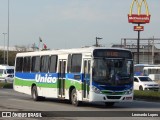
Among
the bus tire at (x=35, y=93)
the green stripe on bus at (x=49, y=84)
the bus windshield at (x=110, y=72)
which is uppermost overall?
the bus windshield at (x=110, y=72)

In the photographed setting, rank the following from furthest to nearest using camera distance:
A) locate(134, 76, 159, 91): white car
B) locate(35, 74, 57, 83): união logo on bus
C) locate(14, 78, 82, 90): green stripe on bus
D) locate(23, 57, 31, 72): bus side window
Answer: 1. locate(134, 76, 159, 91): white car
2. locate(23, 57, 31, 72): bus side window
3. locate(35, 74, 57, 83): união logo on bus
4. locate(14, 78, 82, 90): green stripe on bus

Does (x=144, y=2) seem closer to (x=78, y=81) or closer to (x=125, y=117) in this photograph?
(x=78, y=81)

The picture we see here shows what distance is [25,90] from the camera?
3059cm

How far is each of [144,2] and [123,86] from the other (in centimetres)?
5570

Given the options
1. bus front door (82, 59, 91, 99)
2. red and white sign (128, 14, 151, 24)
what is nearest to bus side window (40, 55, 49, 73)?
bus front door (82, 59, 91, 99)

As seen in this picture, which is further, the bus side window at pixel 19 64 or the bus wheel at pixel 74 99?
the bus side window at pixel 19 64

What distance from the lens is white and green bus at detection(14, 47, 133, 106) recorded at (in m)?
22.7

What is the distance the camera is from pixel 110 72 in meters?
22.8

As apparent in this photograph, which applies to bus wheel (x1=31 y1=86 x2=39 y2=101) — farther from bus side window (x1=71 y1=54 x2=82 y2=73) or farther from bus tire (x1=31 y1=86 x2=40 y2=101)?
bus side window (x1=71 y1=54 x2=82 y2=73)

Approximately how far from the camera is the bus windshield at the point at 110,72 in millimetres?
22750

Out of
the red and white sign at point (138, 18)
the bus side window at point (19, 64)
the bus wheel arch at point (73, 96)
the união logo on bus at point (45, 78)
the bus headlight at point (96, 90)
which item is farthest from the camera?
the red and white sign at point (138, 18)

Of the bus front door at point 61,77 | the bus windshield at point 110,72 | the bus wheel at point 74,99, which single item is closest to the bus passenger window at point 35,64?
the bus front door at point 61,77

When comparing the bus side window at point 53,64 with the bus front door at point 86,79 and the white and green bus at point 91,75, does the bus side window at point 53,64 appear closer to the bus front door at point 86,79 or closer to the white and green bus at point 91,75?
the white and green bus at point 91,75

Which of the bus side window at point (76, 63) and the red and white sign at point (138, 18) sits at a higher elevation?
the red and white sign at point (138, 18)
